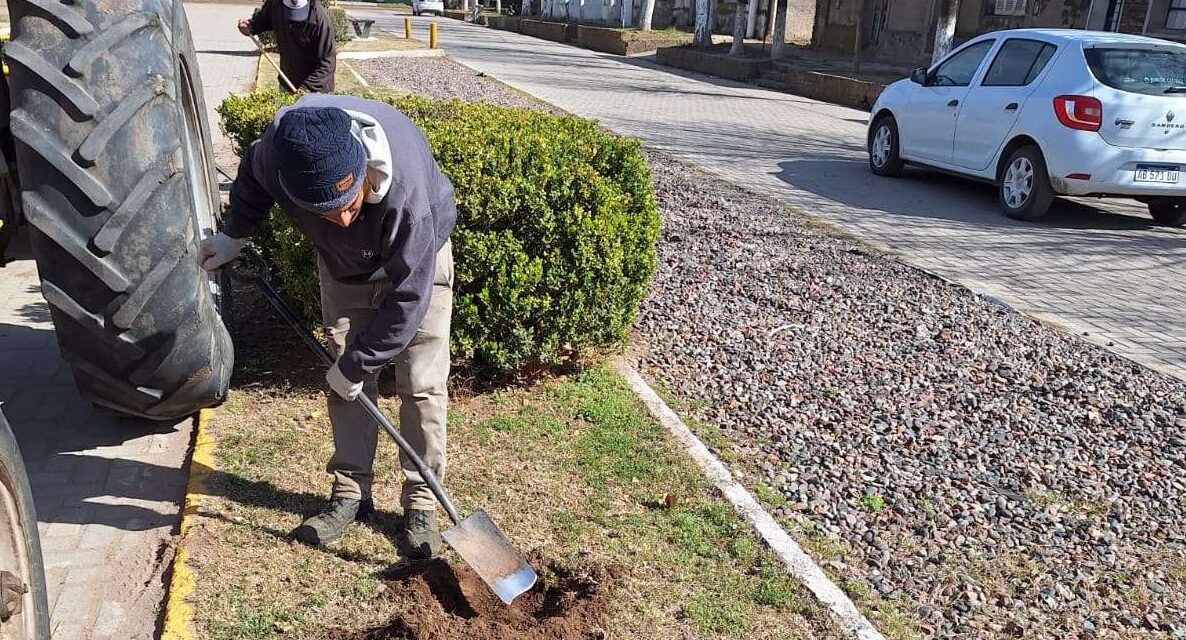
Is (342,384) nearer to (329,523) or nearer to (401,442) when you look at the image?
(401,442)

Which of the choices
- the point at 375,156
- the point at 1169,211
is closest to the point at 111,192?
the point at 375,156

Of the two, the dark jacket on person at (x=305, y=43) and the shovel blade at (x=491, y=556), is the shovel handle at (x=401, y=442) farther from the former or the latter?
the dark jacket on person at (x=305, y=43)

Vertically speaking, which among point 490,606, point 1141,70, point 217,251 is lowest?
point 490,606

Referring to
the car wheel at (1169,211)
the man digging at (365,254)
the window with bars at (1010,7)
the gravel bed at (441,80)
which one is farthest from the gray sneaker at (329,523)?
the window with bars at (1010,7)

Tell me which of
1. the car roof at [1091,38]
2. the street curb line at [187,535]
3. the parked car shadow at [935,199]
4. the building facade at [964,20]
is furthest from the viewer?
the building facade at [964,20]

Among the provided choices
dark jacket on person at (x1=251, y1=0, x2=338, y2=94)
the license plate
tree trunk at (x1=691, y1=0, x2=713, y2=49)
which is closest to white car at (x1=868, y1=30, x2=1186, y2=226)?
the license plate

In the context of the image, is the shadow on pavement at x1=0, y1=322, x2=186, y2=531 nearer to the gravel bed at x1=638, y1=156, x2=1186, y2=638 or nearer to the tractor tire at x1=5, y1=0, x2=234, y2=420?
the tractor tire at x1=5, y1=0, x2=234, y2=420

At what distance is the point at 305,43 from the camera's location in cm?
826

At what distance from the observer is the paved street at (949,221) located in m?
6.84

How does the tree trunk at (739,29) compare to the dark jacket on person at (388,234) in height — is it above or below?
above

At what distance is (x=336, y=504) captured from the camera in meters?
3.65

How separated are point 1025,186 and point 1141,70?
4.62ft

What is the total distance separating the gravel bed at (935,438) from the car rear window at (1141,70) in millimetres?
3408

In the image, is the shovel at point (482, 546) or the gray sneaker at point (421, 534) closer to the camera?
the shovel at point (482, 546)
